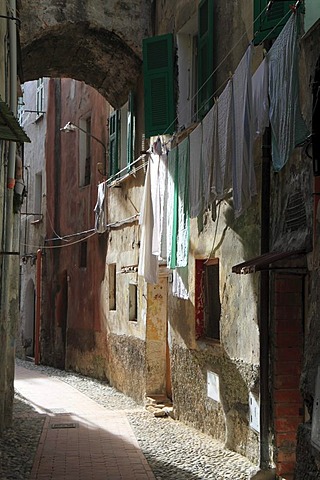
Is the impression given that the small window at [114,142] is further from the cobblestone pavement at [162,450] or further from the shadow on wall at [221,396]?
the shadow on wall at [221,396]

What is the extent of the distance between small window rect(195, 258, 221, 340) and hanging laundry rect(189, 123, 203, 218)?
1.30 metres

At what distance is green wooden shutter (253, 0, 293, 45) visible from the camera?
266 inches

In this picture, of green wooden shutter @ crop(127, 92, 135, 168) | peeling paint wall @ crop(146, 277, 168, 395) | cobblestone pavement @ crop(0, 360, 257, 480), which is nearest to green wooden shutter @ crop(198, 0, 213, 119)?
green wooden shutter @ crop(127, 92, 135, 168)

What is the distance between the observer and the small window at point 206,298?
369 inches

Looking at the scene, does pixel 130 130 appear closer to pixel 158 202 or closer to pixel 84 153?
pixel 158 202

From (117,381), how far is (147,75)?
6047mm

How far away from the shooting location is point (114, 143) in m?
14.3

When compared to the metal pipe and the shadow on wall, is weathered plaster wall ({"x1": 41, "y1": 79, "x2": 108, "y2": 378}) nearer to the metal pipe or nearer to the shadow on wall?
the shadow on wall

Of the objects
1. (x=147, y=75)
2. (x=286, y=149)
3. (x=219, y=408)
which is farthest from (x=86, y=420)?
(x=286, y=149)

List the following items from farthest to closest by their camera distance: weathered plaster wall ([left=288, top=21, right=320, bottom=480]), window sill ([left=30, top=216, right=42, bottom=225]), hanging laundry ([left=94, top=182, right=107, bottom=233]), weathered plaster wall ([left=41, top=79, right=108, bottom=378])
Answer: window sill ([left=30, top=216, right=42, bottom=225])
weathered plaster wall ([left=41, top=79, right=108, bottom=378])
hanging laundry ([left=94, top=182, right=107, bottom=233])
weathered plaster wall ([left=288, top=21, right=320, bottom=480])

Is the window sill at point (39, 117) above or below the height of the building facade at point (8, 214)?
above

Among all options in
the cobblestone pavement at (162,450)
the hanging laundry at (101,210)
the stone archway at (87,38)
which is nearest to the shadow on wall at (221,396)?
the cobblestone pavement at (162,450)

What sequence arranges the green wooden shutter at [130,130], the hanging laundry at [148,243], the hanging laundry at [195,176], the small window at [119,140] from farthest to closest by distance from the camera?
the small window at [119,140]
the green wooden shutter at [130,130]
the hanging laundry at [148,243]
the hanging laundry at [195,176]

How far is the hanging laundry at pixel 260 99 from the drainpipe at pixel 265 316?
86 cm
